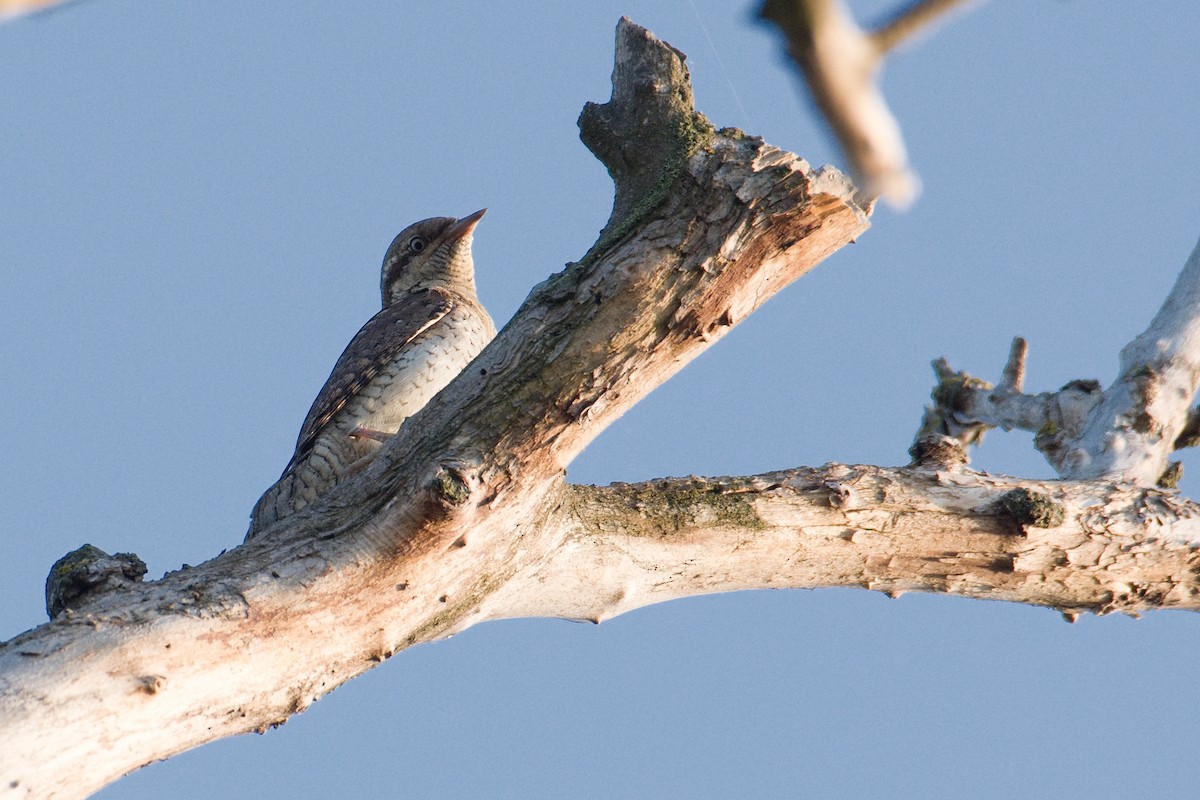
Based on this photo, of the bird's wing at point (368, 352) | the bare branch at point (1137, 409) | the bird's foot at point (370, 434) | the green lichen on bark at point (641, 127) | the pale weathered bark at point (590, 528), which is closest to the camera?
the pale weathered bark at point (590, 528)

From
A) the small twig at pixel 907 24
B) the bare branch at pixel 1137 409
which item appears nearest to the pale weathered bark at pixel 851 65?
the small twig at pixel 907 24

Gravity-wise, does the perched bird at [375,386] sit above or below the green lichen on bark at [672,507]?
above

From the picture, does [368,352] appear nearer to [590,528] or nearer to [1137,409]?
[590,528]

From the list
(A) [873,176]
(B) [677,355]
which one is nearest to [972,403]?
(B) [677,355]

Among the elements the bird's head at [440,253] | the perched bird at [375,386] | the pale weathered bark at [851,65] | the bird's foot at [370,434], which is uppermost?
the bird's head at [440,253]

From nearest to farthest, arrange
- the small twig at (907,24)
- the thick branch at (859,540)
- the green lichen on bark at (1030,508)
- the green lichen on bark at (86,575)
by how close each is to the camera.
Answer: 1. the small twig at (907,24)
2. the green lichen on bark at (86,575)
3. the thick branch at (859,540)
4. the green lichen on bark at (1030,508)

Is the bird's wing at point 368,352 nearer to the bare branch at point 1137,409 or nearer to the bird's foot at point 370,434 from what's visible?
the bird's foot at point 370,434

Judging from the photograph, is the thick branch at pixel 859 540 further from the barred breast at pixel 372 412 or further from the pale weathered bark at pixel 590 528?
the barred breast at pixel 372 412

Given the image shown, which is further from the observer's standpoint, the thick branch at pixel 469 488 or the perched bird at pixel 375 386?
the perched bird at pixel 375 386
